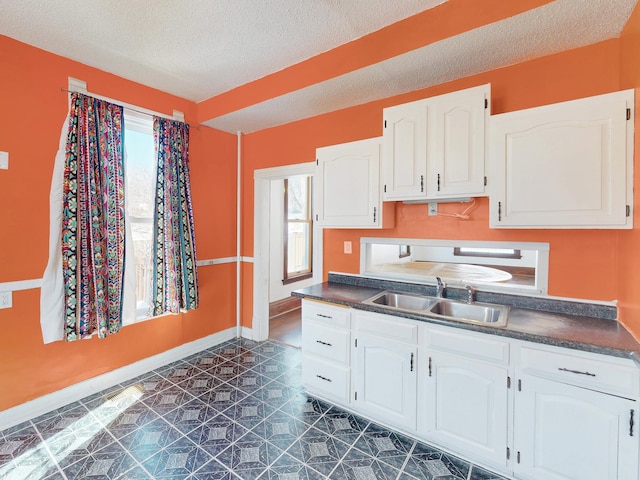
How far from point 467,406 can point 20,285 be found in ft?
10.3

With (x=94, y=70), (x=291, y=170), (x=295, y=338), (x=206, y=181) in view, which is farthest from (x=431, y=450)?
(x=94, y=70)

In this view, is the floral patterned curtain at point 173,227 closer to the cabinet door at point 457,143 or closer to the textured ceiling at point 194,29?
the textured ceiling at point 194,29

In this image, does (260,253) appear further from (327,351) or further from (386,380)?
(386,380)

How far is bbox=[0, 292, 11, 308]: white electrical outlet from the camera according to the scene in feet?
6.95

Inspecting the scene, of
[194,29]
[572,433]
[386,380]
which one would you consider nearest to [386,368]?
[386,380]

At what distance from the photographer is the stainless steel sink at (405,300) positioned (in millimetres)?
2352

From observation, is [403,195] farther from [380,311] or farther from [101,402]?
[101,402]

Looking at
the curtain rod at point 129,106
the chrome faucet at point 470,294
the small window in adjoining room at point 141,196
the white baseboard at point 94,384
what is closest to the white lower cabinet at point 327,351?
the chrome faucet at point 470,294

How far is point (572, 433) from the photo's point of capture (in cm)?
148

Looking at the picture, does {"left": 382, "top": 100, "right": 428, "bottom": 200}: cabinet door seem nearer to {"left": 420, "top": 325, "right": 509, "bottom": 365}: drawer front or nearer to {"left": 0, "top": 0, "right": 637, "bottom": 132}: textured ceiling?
{"left": 0, "top": 0, "right": 637, "bottom": 132}: textured ceiling

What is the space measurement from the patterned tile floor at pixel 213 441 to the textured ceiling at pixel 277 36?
2.55 m

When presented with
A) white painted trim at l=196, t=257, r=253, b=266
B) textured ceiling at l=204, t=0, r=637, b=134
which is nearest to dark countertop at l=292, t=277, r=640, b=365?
textured ceiling at l=204, t=0, r=637, b=134

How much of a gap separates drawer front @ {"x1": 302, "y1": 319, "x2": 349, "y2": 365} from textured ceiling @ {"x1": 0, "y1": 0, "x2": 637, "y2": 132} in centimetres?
192

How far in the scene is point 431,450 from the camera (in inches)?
75.0
